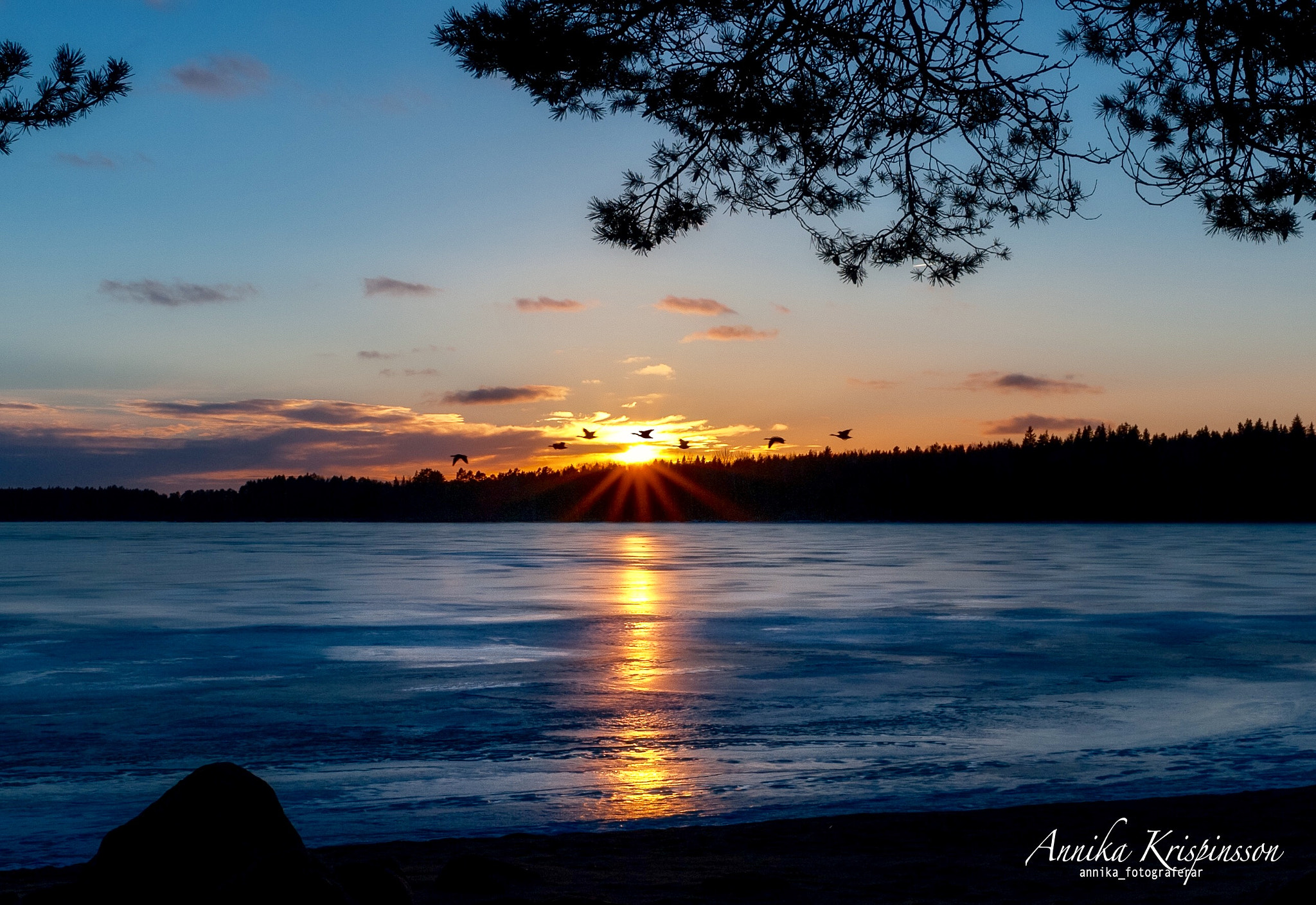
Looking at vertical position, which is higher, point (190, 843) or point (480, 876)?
point (190, 843)

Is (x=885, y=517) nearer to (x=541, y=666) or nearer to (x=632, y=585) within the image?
(x=632, y=585)

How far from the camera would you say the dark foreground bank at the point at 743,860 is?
4363 mm

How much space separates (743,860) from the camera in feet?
18.9

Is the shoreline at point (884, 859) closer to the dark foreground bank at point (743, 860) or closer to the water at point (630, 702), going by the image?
the dark foreground bank at point (743, 860)

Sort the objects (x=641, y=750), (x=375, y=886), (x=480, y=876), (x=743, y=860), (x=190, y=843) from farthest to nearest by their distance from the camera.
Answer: (x=641, y=750)
(x=743, y=860)
(x=480, y=876)
(x=190, y=843)
(x=375, y=886)

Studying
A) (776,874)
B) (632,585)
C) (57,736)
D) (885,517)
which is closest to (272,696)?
(57,736)

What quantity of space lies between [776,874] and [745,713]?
4.85 metres

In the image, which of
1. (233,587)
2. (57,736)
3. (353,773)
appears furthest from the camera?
(233,587)

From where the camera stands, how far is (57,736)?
9359mm

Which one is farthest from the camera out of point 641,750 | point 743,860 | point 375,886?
point 641,750

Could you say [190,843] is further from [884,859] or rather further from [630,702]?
[630,702]
